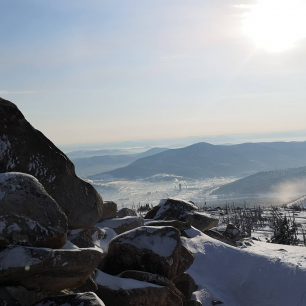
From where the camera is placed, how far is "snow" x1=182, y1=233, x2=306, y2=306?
63.4ft

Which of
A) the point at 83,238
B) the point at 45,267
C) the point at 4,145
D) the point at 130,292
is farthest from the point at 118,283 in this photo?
the point at 4,145

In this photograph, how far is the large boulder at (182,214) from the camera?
86.5ft

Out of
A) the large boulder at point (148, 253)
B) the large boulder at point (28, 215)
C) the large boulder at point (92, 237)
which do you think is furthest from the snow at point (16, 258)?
the large boulder at point (148, 253)

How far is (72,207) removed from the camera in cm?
1585

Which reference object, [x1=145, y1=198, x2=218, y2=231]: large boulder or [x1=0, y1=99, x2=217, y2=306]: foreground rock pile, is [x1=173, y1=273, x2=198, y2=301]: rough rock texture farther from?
[x1=145, y1=198, x2=218, y2=231]: large boulder

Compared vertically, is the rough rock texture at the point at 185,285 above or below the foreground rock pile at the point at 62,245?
below

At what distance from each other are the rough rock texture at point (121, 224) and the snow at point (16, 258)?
988 centimetres

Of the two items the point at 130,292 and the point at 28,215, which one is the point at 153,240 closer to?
the point at 130,292

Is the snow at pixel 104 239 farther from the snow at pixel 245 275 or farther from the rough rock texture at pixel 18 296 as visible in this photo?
the rough rock texture at pixel 18 296

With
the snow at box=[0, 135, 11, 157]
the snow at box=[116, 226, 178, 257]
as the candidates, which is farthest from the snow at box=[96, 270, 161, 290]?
the snow at box=[0, 135, 11, 157]

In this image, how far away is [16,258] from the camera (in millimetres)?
11242

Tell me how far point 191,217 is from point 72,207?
466 inches

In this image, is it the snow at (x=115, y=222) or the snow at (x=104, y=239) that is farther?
the snow at (x=115, y=222)

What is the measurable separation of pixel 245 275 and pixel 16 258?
1246 cm
